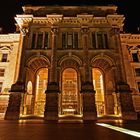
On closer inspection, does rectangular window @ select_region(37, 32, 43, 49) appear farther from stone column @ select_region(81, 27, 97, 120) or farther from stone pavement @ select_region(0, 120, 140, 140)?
stone pavement @ select_region(0, 120, 140, 140)

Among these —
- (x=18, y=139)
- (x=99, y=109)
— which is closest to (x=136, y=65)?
(x=99, y=109)

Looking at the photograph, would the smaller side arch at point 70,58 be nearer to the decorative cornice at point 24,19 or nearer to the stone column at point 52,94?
the stone column at point 52,94

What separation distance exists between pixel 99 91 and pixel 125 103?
19.2ft

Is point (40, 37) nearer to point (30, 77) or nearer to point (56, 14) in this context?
point (56, 14)

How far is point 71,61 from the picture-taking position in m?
23.1

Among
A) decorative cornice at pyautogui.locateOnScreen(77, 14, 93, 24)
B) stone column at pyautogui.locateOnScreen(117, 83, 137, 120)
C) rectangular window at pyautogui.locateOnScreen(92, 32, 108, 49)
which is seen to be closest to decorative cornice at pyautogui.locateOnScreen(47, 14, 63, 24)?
decorative cornice at pyautogui.locateOnScreen(77, 14, 93, 24)

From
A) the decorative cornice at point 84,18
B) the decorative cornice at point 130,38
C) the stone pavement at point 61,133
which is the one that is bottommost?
the stone pavement at point 61,133

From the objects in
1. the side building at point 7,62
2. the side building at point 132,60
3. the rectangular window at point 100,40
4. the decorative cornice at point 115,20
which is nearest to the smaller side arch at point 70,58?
the rectangular window at point 100,40

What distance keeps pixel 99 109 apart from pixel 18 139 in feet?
65.4

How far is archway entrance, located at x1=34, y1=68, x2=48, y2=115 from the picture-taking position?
2332 centimetres

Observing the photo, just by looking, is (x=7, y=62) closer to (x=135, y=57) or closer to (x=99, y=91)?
(x=99, y=91)

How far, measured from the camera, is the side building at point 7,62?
78.4 ft

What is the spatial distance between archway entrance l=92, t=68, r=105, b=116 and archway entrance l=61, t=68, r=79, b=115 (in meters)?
3.11

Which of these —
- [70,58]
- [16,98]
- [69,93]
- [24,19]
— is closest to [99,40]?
[70,58]
